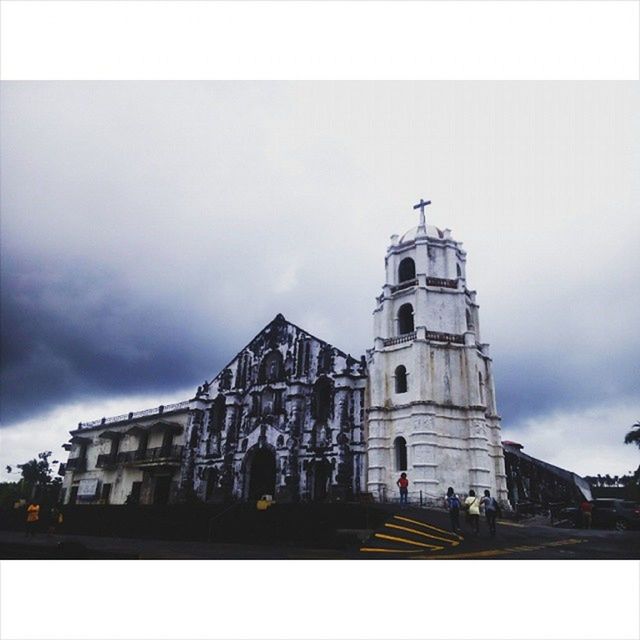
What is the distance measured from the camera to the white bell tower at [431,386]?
21578 millimetres

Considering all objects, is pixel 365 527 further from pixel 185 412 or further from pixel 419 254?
pixel 185 412

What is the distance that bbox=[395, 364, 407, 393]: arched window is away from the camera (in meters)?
23.9

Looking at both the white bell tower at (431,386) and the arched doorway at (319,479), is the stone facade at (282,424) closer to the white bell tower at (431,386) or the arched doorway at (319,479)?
the arched doorway at (319,479)

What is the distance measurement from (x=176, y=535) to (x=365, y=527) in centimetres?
631

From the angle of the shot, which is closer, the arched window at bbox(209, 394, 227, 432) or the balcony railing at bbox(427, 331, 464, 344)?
the balcony railing at bbox(427, 331, 464, 344)

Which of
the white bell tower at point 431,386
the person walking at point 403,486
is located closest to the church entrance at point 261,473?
the white bell tower at point 431,386

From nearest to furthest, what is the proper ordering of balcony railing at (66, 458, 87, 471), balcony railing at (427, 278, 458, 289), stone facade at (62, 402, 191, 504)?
1. balcony railing at (427, 278, 458, 289)
2. stone facade at (62, 402, 191, 504)
3. balcony railing at (66, 458, 87, 471)

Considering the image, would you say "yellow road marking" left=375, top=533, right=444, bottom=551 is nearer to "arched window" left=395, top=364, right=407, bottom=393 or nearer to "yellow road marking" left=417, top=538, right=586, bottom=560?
"yellow road marking" left=417, top=538, right=586, bottom=560

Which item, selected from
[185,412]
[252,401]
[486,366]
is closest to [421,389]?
[486,366]

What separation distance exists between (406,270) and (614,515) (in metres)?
14.6

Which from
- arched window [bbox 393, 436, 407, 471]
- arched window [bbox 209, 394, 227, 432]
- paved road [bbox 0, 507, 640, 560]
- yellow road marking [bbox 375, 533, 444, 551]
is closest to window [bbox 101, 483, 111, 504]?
arched window [bbox 209, 394, 227, 432]

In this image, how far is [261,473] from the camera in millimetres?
26422

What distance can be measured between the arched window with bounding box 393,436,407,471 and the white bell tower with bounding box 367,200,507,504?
0.14ft

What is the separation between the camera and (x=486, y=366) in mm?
25219
